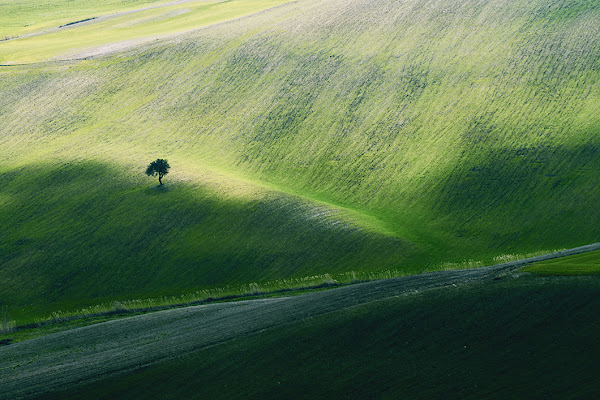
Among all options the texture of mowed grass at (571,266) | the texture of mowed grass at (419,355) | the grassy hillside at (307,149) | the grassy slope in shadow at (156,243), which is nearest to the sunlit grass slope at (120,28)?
the grassy hillside at (307,149)

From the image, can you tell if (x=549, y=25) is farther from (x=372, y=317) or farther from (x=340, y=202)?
(x=372, y=317)

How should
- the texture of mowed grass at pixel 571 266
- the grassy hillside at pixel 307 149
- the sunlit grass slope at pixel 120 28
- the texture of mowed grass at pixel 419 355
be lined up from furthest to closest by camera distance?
the sunlit grass slope at pixel 120 28, the grassy hillside at pixel 307 149, the texture of mowed grass at pixel 571 266, the texture of mowed grass at pixel 419 355

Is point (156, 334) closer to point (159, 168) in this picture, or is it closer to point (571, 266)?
point (571, 266)

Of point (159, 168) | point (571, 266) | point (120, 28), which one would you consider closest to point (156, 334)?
point (571, 266)

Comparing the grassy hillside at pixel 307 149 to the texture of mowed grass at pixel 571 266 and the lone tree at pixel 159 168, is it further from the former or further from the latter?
the texture of mowed grass at pixel 571 266

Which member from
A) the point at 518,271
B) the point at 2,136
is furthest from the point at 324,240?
the point at 2,136

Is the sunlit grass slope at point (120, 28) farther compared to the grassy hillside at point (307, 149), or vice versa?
the sunlit grass slope at point (120, 28)
